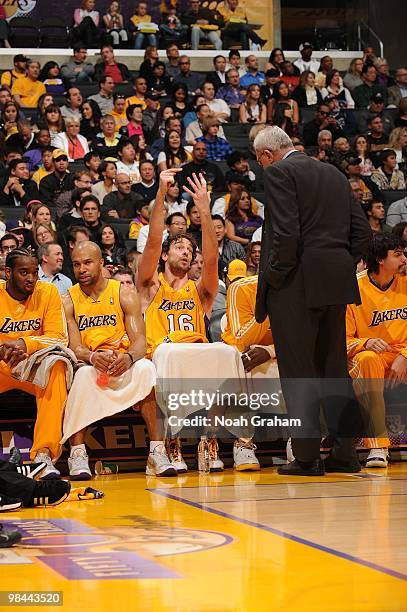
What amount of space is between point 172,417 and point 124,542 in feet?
9.13

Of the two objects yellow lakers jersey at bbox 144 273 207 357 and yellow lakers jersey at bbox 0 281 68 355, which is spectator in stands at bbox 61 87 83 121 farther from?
yellow lakers jersey at bbox 0 281 68 355

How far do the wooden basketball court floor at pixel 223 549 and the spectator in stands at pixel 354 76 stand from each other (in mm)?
11319

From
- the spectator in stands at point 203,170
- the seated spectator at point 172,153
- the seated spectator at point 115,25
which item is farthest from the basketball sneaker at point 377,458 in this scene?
the seated spectator at point 115,25

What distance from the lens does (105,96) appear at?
1416 centimetres

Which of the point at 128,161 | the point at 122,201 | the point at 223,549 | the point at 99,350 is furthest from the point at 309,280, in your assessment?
the point at 128,161

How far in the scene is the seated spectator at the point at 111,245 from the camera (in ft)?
31.4

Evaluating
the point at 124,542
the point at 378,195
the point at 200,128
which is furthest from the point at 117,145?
the point at 124,542

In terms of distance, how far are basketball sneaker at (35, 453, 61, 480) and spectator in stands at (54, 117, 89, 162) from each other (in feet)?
22.3

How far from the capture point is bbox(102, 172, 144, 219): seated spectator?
1121 cm

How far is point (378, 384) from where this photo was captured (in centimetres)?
671

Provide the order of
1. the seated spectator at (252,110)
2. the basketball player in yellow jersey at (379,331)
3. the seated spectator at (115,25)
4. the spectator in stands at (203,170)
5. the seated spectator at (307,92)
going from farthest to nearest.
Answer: the seated spectator at (115,25)
the seated spectator at (307,92)
the seated spectator at (252,110)
the spectator in stands at (203,170)
the basketball player in yellow jersey at (379,331)

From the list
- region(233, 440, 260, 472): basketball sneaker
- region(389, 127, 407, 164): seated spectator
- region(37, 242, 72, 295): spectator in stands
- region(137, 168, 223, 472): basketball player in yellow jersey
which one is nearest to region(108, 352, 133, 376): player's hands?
region(137, 168, 223, 472): basketball player in yellow jersey

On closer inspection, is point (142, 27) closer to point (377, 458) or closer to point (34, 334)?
point (34, 334)

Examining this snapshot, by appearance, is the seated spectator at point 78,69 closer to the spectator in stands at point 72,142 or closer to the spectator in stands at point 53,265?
the spectator in stands at point 72,142
